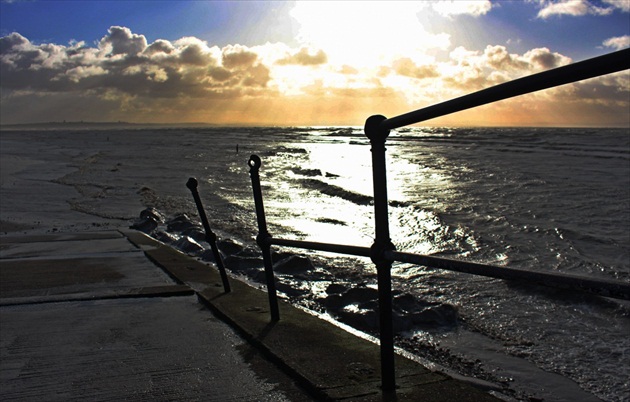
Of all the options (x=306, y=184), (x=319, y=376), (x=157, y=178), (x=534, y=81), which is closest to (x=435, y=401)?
(x=319, y=376)

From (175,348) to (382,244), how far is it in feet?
4.30

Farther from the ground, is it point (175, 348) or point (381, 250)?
point (381, 250)

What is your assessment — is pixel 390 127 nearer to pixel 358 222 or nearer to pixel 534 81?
pixel 534 81

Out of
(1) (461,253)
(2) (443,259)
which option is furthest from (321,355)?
(1) (461,253)

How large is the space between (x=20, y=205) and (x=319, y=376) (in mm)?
11552

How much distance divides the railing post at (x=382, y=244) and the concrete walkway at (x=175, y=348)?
12cm

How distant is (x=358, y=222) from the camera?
10766 mm

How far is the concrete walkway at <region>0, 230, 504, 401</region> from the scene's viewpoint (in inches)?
96.7

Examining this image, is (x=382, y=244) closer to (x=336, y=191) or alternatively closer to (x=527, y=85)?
(x=527, y=85)

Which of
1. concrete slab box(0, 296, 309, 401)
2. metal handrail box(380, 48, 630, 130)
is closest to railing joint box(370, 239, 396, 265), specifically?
metal handrail box(380, 48, 630, 130)

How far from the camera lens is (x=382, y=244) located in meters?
2.35

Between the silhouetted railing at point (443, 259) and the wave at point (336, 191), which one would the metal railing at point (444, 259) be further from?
the wave at point (336, 191)

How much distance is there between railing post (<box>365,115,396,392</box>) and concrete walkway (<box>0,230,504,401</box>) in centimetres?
12

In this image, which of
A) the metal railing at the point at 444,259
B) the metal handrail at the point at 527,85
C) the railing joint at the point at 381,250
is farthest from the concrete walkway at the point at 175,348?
the metal handrail at the point at 527,85
